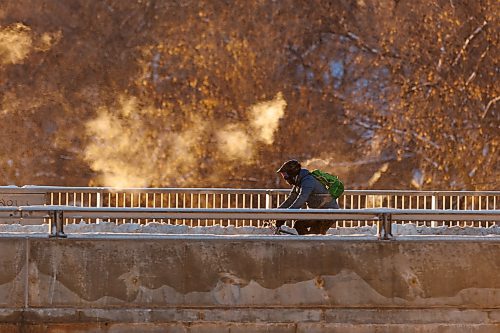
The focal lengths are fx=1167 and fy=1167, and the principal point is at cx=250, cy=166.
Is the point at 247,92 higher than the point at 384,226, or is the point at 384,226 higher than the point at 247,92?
the point at 247,92

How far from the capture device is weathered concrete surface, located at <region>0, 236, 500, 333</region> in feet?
35.3

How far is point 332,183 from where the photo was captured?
12.5 metres

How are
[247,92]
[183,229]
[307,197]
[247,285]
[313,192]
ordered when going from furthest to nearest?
[247,92]
[183,229]
[313,192]
[307,197]
[247,285]

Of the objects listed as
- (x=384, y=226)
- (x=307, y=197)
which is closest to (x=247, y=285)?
(x=384, y=226)

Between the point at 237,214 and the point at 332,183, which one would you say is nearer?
the point at 237,214

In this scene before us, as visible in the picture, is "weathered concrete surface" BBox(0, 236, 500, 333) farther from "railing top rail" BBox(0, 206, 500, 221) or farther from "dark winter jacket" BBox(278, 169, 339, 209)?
"dark winter jacket" BBox(278, 169, 339, 209)

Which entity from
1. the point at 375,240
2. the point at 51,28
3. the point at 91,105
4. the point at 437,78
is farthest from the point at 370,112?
the point at 375,240

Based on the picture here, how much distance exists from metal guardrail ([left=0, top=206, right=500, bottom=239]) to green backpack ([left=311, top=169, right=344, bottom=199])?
123 cm

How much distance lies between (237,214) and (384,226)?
1421 millimetres

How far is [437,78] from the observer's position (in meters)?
33.9

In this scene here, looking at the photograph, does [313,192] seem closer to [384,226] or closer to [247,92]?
[384,226]

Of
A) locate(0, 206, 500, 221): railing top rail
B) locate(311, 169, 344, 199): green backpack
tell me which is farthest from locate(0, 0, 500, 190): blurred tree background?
locate(0, 206, 500, 221): railing top rail

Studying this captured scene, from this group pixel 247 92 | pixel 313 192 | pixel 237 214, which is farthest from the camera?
pixel 247 92

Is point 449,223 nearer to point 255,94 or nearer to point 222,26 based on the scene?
point 255,94
